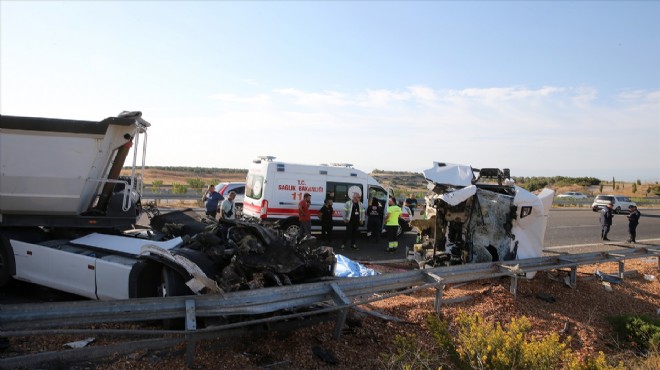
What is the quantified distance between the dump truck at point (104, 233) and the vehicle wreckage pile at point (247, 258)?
0.01 meters

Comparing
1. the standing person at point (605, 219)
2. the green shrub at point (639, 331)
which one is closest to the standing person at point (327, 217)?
the green shrub at point (639, 331)

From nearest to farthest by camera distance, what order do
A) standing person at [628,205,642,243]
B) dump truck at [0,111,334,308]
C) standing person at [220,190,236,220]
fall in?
dump truck at [0,111,334,308]
standing person at [220,190,236,220]
standing person at [628,205,642,243]

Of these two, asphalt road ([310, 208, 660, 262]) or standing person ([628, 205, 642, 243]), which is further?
standing person ([628, 205, 642, 243])

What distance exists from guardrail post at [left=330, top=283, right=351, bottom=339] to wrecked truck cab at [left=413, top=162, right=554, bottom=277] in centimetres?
362

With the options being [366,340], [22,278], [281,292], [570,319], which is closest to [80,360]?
[281,292]

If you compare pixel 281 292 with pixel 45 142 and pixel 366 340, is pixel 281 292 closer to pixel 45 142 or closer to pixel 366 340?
pixel 366 340

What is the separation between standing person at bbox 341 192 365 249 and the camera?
1368cm

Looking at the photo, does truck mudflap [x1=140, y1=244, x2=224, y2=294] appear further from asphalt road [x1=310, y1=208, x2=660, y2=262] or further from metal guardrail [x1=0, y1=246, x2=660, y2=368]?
asphalt road [x1=310, y1=208, x2=660, y2=262]

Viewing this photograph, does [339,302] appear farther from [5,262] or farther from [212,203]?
[212,203]

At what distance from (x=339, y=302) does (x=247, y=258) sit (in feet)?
4.24

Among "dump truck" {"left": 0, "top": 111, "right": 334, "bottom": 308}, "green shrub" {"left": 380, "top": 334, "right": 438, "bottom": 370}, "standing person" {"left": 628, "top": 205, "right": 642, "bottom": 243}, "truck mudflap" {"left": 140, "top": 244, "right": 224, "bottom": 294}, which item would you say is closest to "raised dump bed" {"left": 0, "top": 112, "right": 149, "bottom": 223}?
"dump truck" {"left": 0, "top": 111, "right": 334, "bottom": 308}

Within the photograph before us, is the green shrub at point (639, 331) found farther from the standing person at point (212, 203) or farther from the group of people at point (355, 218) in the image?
the standing person at point (212, 203)

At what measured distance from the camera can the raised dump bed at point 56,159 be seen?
6.93m

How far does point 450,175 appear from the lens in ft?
29.1
